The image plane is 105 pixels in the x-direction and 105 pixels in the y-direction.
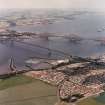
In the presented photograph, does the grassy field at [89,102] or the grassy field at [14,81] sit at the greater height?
the grassy field at [14,81]

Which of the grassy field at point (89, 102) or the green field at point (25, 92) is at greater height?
the green field at point (25, 92)

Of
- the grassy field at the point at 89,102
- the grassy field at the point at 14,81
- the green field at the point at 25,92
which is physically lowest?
the grassy field at the point at 89,102

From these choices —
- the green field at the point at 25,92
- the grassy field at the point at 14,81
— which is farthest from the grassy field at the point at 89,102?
the grassy field at the point at 14,81

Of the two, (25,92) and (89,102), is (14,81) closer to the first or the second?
(25,92)

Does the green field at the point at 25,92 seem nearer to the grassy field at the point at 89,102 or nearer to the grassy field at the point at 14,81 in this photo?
the grassy field at the point at 14,81

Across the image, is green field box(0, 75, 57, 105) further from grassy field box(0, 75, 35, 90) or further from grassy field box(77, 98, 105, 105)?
grassy field box(77, 98, 105, 105)

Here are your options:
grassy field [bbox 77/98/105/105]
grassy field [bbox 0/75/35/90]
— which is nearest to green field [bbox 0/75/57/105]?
grassy field [bbox 0/75/35/90]

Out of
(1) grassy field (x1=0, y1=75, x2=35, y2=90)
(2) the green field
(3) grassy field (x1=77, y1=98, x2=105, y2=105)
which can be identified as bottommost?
(3) grassy field (x1=77, y1=98, x2=105, y2=105)

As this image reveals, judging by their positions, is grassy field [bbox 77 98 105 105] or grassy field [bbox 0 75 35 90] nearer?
grassy field [bbox 77 98 105 105]

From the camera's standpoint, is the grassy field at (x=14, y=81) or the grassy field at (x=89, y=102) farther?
the grassy field at (x=14, y=81)

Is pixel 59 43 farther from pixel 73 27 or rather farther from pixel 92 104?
pixel 92 104
